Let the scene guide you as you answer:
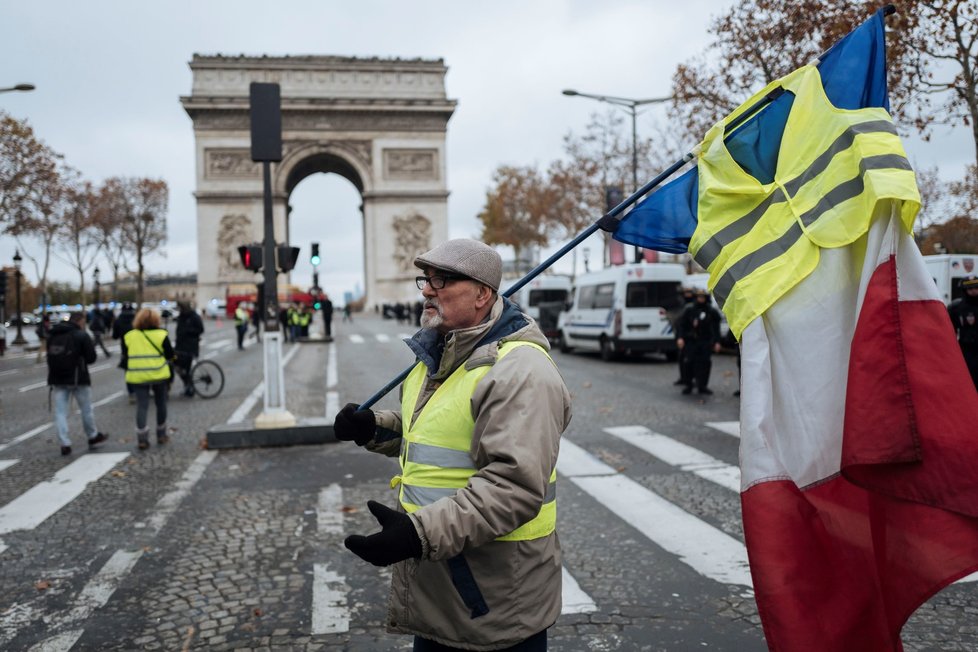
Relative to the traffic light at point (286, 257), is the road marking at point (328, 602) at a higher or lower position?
lower

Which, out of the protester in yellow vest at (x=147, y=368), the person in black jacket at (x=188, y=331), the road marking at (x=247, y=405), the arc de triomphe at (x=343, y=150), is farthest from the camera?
the arc de triomphe at (x=343, y=150)

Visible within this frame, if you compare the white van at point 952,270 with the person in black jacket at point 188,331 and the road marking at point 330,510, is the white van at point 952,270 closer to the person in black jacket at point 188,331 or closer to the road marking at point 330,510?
the road marking at point 330,510

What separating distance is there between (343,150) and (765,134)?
A: 54.5 meters

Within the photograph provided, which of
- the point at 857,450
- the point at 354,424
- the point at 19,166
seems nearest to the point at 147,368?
the point at 354,424

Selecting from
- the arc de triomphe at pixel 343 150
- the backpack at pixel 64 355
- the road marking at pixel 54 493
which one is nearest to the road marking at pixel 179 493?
the road marking at pixel 54 493

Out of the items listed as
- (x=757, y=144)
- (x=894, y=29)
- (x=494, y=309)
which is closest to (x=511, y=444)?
(x=494, y=309)

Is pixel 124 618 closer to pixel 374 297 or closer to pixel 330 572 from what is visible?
pixel 330 572

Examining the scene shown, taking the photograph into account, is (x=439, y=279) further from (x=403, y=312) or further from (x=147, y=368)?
(x=403, y=312)

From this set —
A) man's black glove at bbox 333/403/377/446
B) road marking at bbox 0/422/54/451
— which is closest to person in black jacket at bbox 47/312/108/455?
road marking at bbox 0/422/54/451

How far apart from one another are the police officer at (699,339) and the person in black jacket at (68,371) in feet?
27.3

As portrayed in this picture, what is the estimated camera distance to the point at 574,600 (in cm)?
445

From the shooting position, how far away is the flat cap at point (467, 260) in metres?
2.33

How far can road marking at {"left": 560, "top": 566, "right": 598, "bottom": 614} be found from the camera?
14.1 feet

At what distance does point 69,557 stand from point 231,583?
1378mm
